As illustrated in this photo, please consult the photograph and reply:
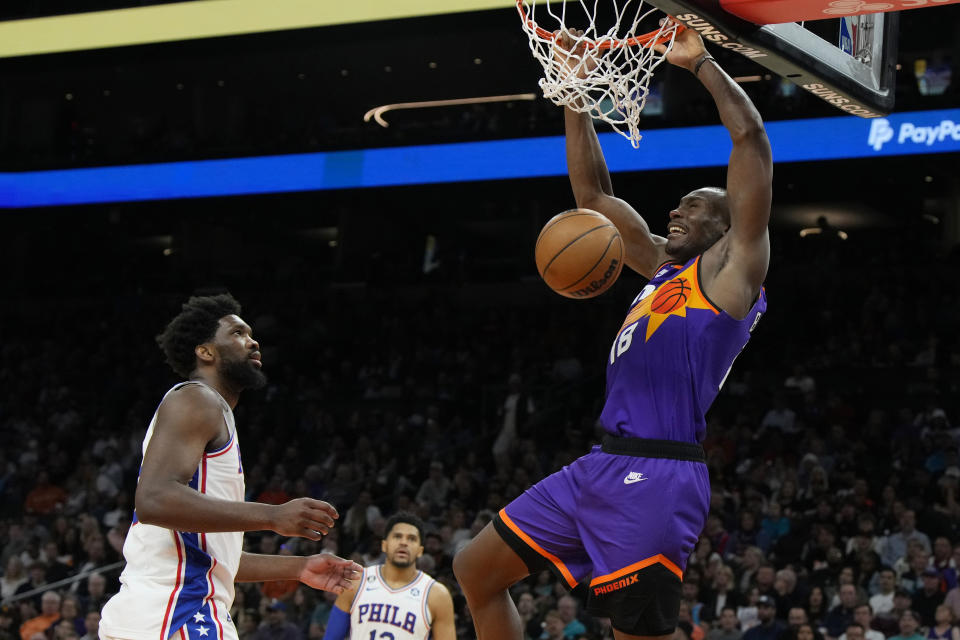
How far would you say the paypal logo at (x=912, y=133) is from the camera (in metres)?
11.9

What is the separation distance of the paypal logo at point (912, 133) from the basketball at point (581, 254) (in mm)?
9164

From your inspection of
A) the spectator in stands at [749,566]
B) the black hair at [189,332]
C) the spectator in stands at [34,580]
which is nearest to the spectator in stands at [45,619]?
the spectator in stands at [34,580]

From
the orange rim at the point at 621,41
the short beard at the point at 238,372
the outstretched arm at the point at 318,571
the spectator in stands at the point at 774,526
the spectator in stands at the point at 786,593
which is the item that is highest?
the orange rim at the point at 621,41

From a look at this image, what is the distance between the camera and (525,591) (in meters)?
9.84

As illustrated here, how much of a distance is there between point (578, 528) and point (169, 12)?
10.2 meters

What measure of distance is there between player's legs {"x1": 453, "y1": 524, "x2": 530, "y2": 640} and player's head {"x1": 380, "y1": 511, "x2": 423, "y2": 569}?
3138 mm

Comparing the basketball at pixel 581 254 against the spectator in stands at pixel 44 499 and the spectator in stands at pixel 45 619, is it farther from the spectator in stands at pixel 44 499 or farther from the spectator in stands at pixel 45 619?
the spectator in stands at pixel 44 499

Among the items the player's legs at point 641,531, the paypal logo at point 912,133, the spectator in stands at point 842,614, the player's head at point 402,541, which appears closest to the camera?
the player's legs at point 641,531

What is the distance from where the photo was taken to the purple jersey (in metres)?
3.55

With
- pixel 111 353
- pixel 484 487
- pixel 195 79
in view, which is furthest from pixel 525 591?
pixel 195 79

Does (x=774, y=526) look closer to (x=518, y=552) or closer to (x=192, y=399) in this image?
(x=518, y=552)

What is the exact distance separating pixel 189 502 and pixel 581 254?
145 cm

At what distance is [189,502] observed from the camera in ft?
10.5

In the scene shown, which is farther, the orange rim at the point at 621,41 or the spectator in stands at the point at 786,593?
the spectator in stands at the point at 786,593
